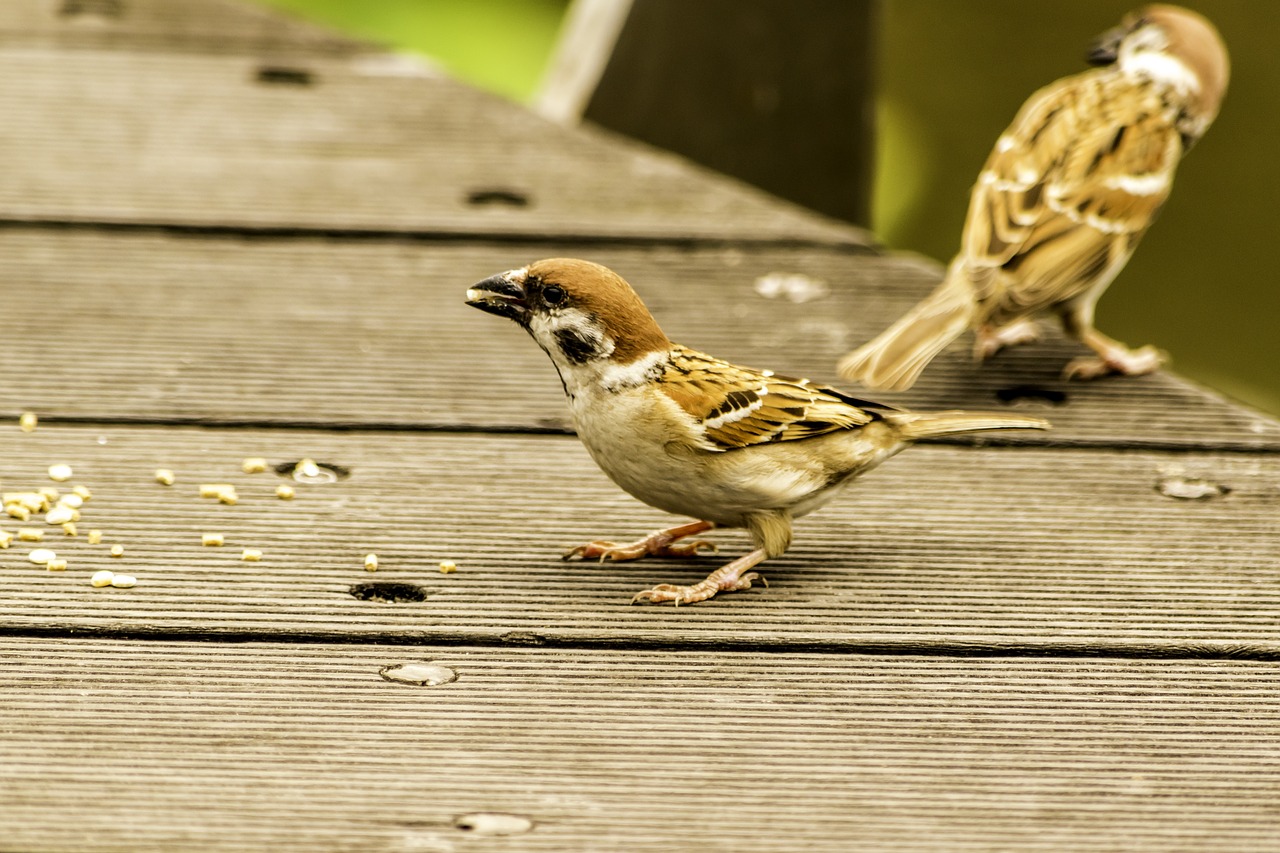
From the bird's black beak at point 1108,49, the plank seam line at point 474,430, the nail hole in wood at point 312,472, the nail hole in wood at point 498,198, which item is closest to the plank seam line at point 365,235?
the nail hole in wood at point 498,198

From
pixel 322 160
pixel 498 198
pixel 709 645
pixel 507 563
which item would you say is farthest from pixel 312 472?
pixel 322 160

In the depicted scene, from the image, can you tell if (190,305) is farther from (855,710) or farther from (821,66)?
(821,66)

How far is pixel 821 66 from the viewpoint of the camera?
4938 millimetres

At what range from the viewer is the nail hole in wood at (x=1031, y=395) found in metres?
3.26

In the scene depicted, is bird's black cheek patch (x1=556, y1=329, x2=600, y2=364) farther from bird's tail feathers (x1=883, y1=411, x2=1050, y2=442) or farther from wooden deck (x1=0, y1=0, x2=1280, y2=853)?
bird's tail feathers (x1=883, y1=411, x2=1050, y2=442)

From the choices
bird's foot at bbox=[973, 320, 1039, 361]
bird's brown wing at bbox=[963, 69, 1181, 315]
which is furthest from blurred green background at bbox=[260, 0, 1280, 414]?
bird's foot at bbox=[973, 320, 1039, 361]

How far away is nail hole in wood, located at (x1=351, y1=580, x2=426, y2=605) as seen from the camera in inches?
90.0

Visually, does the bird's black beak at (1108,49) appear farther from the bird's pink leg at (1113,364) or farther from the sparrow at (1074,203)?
the bird's pink leg at (1113,364)

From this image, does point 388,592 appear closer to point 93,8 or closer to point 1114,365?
point 1114,365

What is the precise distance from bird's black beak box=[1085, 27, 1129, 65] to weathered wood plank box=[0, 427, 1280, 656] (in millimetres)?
1598

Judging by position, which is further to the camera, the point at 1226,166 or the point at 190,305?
the point at 1226,166

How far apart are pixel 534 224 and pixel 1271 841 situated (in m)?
2.39

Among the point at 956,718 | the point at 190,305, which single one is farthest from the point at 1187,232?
the point at 956,718

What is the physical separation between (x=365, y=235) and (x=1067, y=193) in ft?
5.08
